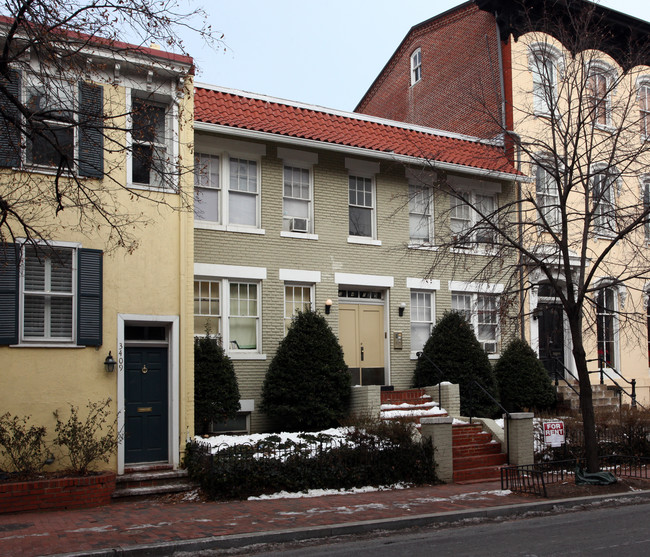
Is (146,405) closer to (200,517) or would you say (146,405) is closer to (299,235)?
(200,517)

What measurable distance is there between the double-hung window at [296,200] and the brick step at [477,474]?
673cm

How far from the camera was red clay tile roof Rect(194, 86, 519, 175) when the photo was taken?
16641 millimetres

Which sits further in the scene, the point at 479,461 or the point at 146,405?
the point at 479,461

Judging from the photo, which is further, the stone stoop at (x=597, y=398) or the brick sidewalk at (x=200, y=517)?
the stone stoop at (x=597, y=398)

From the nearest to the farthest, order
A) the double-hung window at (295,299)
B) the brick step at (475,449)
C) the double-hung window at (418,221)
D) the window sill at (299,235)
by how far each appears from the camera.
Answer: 1. the brick step at (475,449)
2. the double-hung window at (295,299)
3. the window sill at (299,235)
4. the double-hung window at (418,221)

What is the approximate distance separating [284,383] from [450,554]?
762cm

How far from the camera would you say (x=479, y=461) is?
1486 cm

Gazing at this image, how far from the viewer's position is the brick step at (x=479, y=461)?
1459cm

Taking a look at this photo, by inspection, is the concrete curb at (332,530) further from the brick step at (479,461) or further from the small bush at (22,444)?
the small bush at (22,444)

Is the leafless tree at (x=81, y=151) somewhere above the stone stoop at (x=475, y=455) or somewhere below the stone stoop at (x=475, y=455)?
above

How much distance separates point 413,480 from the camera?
1365 centimetres

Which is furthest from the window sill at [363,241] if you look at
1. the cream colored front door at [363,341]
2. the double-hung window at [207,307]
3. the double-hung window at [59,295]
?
the double-hung window at [59,295]

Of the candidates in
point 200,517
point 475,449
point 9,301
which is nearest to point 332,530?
point 200,517

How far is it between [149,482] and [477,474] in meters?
6.28
